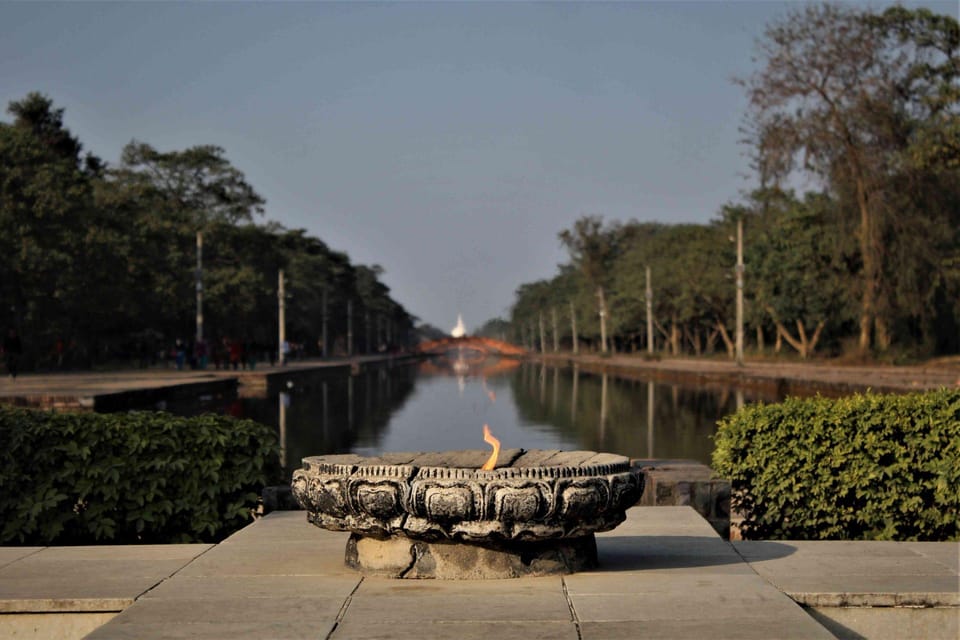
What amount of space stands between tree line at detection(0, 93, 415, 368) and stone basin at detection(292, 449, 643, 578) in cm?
3860

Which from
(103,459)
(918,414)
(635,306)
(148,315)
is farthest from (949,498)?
(635,306)

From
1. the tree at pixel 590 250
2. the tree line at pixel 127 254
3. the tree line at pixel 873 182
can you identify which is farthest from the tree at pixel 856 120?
the tree at pixel 590 250

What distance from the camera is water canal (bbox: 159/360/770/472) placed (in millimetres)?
22078

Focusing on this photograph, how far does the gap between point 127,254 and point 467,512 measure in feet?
156

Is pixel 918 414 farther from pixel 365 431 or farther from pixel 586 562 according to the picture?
pixel 365 431

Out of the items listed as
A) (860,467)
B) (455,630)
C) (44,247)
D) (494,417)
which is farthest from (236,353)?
(455,630)

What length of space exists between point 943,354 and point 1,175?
41.2 metres

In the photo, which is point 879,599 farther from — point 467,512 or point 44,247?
point 44,247

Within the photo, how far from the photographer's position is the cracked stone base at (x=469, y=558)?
22.9 feet

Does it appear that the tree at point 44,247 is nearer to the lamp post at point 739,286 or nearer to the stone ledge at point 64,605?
the lamp post at point 739,286

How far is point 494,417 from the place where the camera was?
31.2 metres

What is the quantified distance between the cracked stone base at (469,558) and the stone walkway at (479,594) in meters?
0.16

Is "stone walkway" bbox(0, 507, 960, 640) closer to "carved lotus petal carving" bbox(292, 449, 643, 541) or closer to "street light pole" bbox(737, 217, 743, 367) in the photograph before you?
"carved lotus petal carving" bbox(292, 449, 643, 541)

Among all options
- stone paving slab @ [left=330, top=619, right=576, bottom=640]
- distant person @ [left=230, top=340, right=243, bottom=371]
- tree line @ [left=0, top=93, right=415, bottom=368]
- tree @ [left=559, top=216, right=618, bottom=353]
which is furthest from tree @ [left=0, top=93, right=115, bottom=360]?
tree @ [left=559, top=216, right=618, bottom=353]
